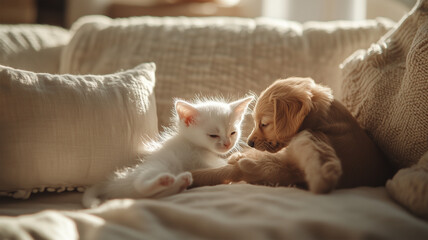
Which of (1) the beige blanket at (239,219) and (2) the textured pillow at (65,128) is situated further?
(2) the textured pillow at (65,128)

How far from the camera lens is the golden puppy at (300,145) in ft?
3.65

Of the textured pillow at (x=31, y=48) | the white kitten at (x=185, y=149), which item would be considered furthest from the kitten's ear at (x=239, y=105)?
the textured pillow at (x=31, y=48)

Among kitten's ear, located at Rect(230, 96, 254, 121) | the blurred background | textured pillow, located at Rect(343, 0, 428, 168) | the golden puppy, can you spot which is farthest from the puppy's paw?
the blurred background

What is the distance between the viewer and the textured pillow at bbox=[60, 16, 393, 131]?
1.61 m

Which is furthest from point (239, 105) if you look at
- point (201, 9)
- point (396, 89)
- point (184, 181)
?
point (201, 9)

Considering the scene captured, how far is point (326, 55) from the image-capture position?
1.62 meters

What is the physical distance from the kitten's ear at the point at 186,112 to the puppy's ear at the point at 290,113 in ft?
1.00

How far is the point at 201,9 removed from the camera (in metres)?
2.59

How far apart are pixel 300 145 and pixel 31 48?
4.38 feet

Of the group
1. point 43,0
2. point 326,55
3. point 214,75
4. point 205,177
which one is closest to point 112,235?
point 205,177

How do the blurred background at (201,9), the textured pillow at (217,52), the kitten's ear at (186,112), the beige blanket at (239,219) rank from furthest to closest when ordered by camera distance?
the blurred background at (201,9), the textured pillow at (217,52), the kitten's ear at (186,112), the beige blanket at (239,219)

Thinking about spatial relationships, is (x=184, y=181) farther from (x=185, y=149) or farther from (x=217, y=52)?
(x=217, y=52)

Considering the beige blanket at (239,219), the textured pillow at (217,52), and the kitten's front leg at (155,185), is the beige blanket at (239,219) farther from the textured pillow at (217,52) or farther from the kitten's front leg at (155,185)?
the textured pillow at (217,52)

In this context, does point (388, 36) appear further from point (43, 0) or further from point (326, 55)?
point (43, 0)
